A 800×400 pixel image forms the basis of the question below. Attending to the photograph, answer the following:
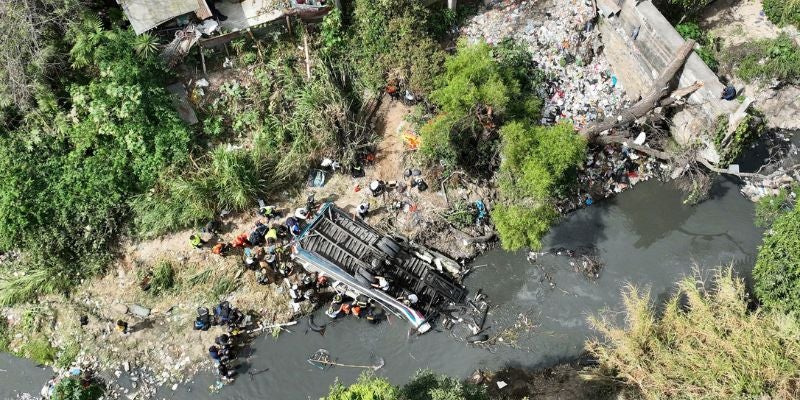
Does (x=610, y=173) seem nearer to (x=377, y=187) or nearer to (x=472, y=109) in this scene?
(x=472, y=109)

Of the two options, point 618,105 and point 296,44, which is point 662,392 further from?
point 296,44

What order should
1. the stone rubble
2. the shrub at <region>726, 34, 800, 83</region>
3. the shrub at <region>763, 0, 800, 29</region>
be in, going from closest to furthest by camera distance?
the stone rubble < the shrub at <region>726, 34, 800, 83</region> < the shrub at <region>763, 0, 800, 29</region>

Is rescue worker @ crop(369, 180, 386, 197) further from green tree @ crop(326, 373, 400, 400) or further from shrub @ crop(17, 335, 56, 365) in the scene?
shrub @ crop(17, 335, 56, 365)

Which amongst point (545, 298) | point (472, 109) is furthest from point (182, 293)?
point (545, 298)

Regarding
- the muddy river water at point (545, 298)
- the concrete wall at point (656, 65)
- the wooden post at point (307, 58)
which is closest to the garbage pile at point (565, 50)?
the concrete wall at point (656, 65)

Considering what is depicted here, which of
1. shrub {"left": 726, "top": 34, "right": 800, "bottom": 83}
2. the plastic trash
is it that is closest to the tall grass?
the plastic trash

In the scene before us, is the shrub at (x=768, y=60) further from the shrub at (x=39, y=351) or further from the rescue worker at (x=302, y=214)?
the shrub at (x=39, y=351)

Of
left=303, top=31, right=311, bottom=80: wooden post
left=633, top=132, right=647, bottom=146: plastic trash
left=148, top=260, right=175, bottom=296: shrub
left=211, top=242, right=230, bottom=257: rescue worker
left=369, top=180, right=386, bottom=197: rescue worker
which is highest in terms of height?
left=303, top=31, right=311, bottom=80: wooden post
